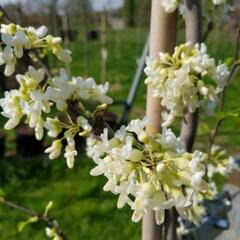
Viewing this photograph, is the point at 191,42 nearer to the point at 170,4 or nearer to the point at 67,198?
the point at 170,4

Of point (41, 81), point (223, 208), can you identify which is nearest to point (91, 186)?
point (223, 208)

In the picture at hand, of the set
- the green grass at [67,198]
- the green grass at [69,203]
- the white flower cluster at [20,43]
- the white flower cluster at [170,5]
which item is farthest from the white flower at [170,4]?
the green grass at [69,203]

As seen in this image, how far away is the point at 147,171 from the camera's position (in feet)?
1.87

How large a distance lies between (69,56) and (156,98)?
205mm

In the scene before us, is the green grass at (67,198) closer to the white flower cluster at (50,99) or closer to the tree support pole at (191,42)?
the tree support pole at (191,42)

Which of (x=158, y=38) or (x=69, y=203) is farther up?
(x=158, y=38)

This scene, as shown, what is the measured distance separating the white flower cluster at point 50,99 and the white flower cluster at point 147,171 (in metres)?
0.06

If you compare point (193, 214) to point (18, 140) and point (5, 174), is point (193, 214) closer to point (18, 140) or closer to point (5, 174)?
point (5, 174)

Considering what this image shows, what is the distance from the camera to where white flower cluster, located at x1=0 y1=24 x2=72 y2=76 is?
24.4 inches

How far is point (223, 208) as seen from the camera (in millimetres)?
1583

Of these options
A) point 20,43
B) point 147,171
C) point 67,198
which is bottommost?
point 67,198

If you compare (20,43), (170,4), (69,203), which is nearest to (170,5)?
(170,4)

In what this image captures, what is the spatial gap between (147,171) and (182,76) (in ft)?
0.76

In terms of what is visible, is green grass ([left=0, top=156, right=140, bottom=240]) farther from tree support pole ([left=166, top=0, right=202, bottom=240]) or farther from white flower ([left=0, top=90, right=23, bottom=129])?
white flower ([left=0, top=90, right=23, bottom=129])
